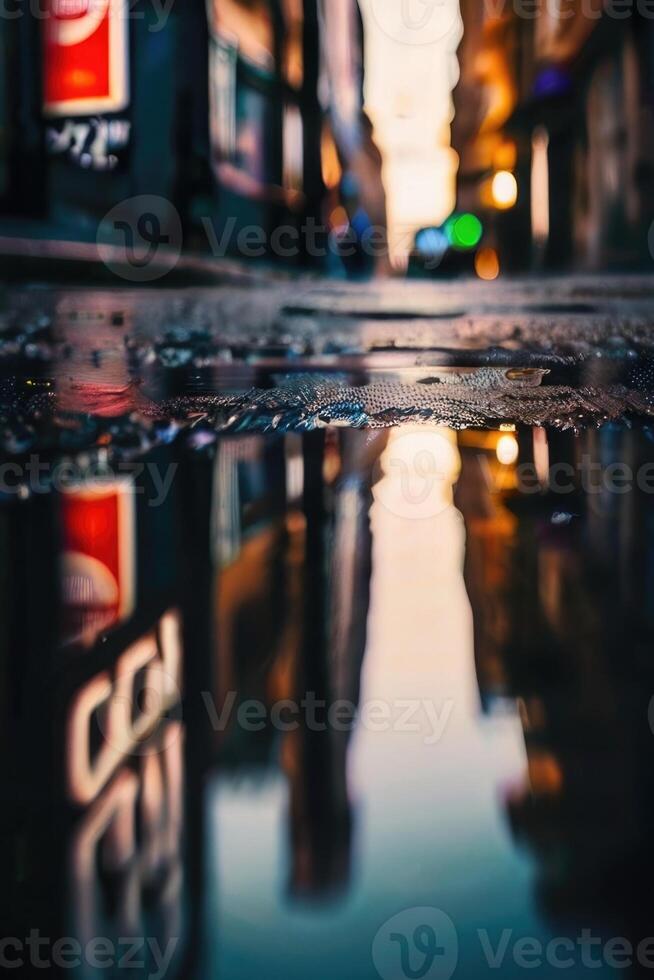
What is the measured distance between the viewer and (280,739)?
766 millimetres

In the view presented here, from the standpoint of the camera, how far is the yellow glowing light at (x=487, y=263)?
17.3 metres

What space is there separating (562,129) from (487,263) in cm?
306

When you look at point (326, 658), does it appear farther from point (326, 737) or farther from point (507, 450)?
point (507, 450)

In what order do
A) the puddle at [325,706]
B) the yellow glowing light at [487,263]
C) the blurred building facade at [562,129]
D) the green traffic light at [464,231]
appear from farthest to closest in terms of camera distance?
the green traffic light at [464,231] < the yellow glowing light at [487,263] < the blurred building facade at [562,129] < the puddle at [325,706]

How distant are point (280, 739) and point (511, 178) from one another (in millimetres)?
17442

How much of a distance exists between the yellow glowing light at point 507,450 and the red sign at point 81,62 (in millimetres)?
8050

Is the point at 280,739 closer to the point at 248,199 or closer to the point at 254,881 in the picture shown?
the point at 254,881

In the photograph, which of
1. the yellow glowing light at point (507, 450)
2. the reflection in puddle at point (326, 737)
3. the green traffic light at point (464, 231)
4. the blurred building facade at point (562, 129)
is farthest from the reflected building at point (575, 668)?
the green traffic light at point (464, 231)

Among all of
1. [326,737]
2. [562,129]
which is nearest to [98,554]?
[326,737]

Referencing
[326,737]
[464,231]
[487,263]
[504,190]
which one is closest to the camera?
[326,737]

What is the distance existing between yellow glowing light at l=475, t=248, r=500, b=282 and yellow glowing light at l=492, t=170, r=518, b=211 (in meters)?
0.72

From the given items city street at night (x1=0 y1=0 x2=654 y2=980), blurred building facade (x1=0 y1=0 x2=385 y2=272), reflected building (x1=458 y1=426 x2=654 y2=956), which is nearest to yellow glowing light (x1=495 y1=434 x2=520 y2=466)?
city street at night (x1=0 y1=0 x2=654 y2=980)

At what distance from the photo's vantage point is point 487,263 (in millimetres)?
17469

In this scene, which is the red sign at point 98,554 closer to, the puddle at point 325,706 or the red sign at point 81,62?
the puddle at point 325,706
